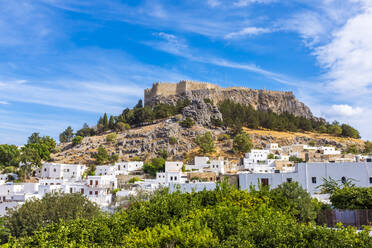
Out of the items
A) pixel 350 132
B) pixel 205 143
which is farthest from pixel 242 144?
pixel 350 132

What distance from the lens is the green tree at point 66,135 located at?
291 feet

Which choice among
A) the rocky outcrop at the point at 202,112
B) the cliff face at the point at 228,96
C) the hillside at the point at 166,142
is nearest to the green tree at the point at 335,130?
the hillside at the point at 166,142

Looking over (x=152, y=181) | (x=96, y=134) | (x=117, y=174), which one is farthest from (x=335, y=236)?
(x=96, y=134)

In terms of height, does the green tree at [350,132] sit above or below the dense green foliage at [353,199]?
above

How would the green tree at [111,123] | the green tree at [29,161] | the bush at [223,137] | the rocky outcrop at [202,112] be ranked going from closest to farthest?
the green tree at [29,161] → the bush at [223,137] → the rocky outcrop at [202,112] → the green tree at [111,123]

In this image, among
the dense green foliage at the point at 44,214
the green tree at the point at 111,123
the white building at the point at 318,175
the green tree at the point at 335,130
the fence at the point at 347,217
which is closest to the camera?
the fence at the point at 347,217

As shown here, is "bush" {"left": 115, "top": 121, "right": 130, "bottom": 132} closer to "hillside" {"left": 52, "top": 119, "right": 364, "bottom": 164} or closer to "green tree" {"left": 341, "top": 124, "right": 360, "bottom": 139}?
"hillside" {"left": 52, "top": 119, "right": 364, "bottom": 164}

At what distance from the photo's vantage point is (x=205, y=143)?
64000mm

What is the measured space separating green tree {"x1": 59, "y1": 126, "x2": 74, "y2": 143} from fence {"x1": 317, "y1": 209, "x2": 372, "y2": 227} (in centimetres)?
8032

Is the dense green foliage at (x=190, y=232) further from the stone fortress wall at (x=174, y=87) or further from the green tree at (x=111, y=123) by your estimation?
Result: the stone fortress wall at (x=174, y=87)

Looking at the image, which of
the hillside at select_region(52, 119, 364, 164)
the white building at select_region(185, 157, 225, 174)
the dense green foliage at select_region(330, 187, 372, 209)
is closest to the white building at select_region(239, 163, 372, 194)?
the dense green foliage at select_region(330, 187, 372, 209)

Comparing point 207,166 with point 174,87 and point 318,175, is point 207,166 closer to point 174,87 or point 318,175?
point 318,175

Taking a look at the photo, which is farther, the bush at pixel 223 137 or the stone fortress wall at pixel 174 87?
the stone fortress wall at pixel 174 87

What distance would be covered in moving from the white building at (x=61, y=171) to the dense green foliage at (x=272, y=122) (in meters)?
35.5
